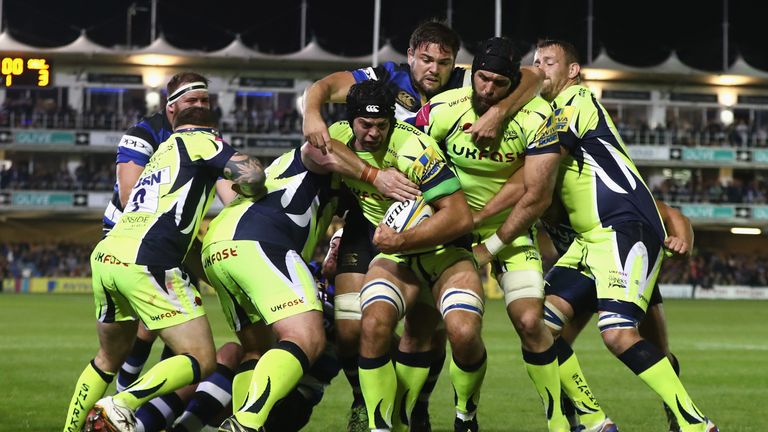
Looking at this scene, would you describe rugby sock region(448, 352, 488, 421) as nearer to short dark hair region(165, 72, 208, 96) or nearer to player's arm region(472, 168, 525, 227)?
player's arm region(472, 168, 525, 227)

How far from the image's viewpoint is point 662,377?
22.5ft

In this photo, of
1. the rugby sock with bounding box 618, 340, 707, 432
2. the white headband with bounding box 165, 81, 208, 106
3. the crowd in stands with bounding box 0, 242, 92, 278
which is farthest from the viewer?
the crowd in stands with bounding box 0, 242, 92, 278

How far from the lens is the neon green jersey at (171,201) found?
6.85 metres

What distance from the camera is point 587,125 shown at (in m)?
7.54

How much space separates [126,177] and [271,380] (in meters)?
2.65

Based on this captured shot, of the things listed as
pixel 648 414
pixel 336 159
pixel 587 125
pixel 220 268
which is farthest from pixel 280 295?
pixel 648 414

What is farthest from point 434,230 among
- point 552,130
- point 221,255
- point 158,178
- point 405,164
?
point 158,178

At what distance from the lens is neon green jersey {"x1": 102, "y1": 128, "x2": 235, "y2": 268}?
6.85 m

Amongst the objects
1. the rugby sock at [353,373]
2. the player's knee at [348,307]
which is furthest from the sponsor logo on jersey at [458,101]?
the rugby sock at [353,373]

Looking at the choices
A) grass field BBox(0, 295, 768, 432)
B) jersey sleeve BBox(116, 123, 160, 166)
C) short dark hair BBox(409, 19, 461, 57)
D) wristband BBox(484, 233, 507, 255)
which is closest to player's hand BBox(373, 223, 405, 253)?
wristband BBox(484, 233, 507, 255)

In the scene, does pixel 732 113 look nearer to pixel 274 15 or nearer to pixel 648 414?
pixel 274 15

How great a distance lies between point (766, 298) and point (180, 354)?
45853mm

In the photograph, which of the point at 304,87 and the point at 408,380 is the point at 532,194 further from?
the point at 304,87

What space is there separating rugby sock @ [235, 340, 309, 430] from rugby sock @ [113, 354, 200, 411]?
0.44 m
